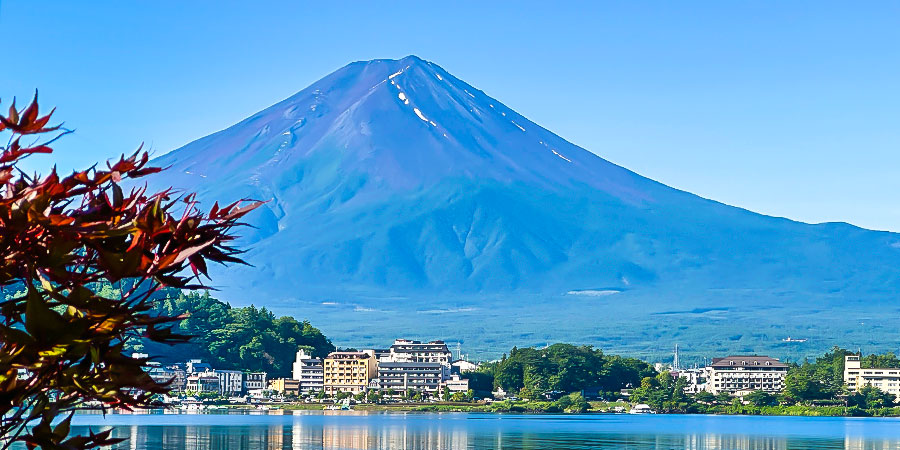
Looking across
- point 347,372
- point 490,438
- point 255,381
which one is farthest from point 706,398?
point 490,438

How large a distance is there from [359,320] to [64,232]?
169154 mm

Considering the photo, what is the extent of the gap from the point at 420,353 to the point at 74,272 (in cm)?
10472

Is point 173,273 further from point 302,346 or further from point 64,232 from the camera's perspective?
point 302,346

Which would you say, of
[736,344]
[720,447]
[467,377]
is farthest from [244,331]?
[736,344]

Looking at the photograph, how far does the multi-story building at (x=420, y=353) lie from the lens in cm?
10425

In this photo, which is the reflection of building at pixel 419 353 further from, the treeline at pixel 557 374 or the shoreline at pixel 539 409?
the shoreline at pixel 539 409

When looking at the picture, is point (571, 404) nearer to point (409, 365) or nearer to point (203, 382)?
point (409, 365)

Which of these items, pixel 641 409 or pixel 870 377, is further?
pixel 870 377

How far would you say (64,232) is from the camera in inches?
101

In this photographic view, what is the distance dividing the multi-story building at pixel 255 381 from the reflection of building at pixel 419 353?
991cm

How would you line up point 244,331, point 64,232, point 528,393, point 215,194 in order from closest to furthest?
1. point 64,232
2. point 528,393
3. point 244,331
4. point 215,194

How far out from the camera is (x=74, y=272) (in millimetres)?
2805

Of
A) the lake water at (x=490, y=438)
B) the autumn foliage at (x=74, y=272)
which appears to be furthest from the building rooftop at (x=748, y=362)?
the autumn foliage at (x=74, y=272)

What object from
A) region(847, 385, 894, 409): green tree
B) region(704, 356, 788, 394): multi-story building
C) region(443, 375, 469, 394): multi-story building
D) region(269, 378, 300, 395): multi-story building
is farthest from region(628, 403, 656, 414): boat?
region(269, 378, 300, 395): multi-story building
